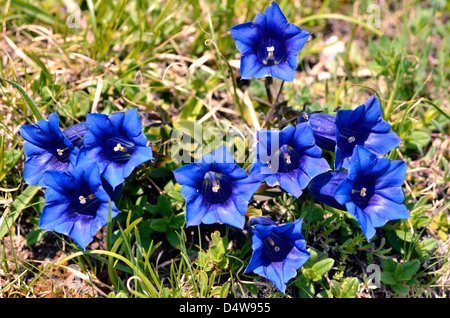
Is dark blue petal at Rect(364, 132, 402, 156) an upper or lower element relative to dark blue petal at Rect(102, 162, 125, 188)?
upper

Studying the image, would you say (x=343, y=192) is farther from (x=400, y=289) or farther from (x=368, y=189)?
(x=400, y=289)

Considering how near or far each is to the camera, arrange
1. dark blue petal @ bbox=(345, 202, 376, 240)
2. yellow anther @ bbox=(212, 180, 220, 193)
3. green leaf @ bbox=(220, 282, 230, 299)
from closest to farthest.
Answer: dark blue petal @ bbox=(345, 202, 376, 240) < yellow anther @ bbox=(212, 180, 220, 193) < green leaf @ bbox=(220, 282, 230, 299)

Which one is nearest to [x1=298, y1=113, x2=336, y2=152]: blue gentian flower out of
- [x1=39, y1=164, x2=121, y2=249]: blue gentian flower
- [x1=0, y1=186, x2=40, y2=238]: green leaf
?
[x1=39, y1=164, x2=121, y2=249]: blue gentian flower

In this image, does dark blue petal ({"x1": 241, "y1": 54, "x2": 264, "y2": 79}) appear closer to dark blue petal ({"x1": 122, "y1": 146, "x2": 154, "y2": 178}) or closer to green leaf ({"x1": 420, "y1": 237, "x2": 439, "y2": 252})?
dark blue petal ({"x1": 122, "y1": 146, "x2": 154, "y2": 178})
